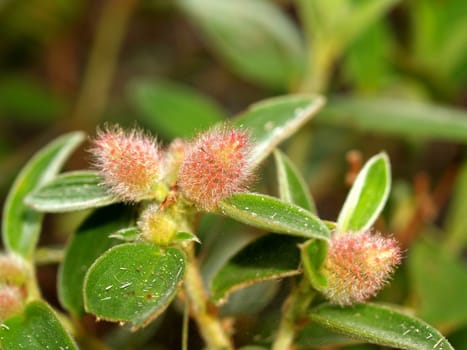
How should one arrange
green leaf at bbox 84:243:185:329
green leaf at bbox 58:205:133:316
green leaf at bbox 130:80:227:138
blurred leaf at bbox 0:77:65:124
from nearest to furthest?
green leaf at bbox 84:243:185:329, green leaf at bbox 58:205:133:316, green leaf at bbox 130:80:227:138, blurred leaf at bbox 0:77:65:124

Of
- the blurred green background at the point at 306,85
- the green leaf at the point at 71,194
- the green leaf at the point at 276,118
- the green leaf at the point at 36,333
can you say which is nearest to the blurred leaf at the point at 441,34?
the blurred green background at the point at 306,85

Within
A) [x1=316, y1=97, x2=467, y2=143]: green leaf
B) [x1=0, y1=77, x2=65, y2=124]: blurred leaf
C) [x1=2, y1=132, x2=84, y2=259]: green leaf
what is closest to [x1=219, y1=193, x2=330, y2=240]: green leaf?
[x1=2, y1=132, x2=84, y2=259]: green leaf

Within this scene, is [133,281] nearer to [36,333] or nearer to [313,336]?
[36,333]

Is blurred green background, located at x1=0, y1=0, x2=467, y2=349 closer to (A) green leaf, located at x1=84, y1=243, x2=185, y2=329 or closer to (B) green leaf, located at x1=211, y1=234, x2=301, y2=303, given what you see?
(B) green leaf, located at x1=211, y1=234, x2=301, y2=303

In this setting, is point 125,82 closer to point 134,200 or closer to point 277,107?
point 277,107

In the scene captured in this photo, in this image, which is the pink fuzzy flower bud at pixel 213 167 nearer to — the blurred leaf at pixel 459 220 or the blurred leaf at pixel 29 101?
the blurred leaf at pixel 459 220

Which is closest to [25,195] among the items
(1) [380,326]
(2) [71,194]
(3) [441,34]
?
(2) [71,194]
